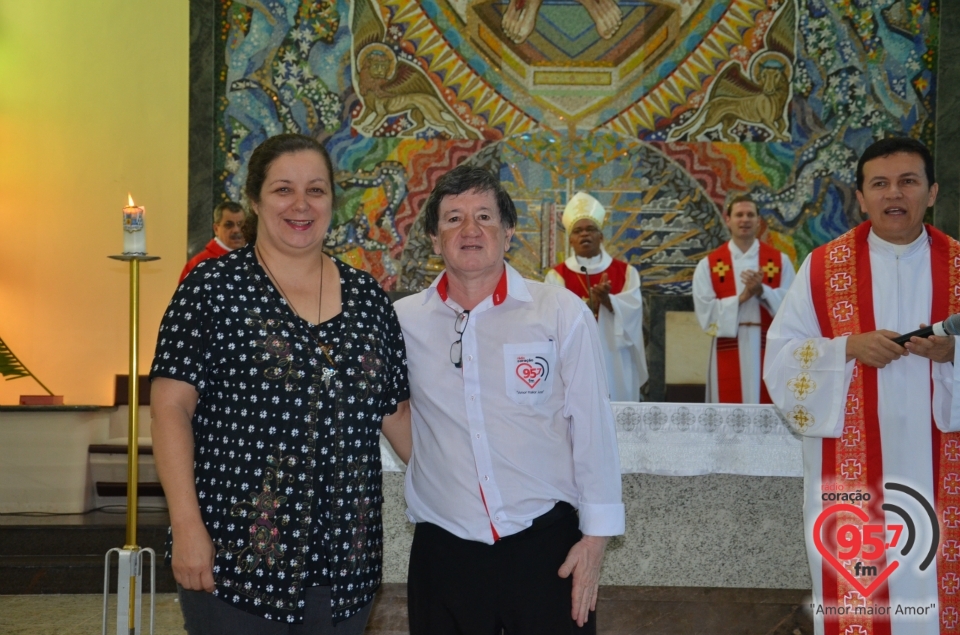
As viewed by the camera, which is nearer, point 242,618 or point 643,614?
point 242,618

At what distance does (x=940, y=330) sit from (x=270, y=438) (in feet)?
6.08

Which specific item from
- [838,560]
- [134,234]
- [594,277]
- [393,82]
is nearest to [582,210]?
[594,277]

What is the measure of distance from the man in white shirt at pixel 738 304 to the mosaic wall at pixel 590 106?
52 centimetres

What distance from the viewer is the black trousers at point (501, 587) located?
6.55 feet

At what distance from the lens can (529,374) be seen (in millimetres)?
2047

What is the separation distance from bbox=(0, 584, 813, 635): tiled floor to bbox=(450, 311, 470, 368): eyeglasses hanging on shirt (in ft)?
6.83

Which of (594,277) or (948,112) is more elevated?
(948,112)

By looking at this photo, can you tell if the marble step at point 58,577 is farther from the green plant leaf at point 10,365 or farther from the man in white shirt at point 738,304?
the man in white shirt at point 738,304

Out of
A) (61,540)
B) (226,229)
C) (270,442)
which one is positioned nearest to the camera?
(270,442)

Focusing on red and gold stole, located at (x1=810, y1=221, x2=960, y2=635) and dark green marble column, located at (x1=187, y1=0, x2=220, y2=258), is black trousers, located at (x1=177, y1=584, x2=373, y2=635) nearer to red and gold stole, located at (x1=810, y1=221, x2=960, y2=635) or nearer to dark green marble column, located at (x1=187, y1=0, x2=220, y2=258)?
red and gold stole, located at (x1=810, y1=221, x2=960, y2=635)

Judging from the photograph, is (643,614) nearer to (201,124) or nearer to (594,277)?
(594,277)

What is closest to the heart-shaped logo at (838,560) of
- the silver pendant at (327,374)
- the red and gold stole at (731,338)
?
the silver pendant at (327,374)

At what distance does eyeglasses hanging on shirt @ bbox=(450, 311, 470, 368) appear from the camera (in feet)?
6.81

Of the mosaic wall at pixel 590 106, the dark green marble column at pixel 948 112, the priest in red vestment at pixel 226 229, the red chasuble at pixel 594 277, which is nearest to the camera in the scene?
the priest in red vestment at pixel 226 229
